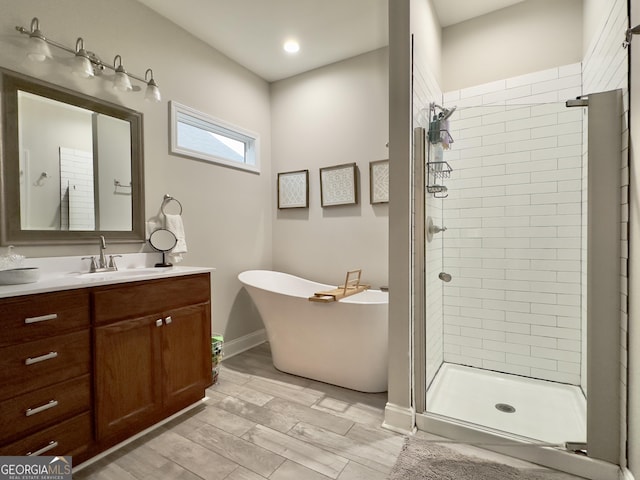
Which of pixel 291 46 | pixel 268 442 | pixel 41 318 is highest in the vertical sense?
pixel 291 46

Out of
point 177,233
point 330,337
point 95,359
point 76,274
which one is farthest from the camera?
point 177,233

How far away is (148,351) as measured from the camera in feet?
5.69

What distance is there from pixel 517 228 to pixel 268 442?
7.45 ft

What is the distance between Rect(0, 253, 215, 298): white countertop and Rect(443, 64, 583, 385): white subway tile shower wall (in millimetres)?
2090

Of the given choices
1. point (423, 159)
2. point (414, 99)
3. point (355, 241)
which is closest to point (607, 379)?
point (423, 159)

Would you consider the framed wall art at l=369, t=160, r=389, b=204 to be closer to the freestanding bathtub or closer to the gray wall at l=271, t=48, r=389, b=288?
the gray wall at l=271, t=48, r=389, b=288

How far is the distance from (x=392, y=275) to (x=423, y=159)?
0.72 metres

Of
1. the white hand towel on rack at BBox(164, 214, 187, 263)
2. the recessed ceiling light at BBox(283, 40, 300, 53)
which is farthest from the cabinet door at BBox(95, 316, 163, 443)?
the recessed ceiling light at BBox(283, 40, 300, 53)

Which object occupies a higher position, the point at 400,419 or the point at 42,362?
the point at 42,362

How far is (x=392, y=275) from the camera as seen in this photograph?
185 centimetres

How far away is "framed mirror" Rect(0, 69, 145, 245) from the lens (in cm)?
168

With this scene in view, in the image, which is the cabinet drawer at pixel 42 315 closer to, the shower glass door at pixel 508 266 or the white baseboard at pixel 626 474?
the shower glass door at pixel 508 266

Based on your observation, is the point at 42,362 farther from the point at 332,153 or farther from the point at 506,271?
the point at 506,271

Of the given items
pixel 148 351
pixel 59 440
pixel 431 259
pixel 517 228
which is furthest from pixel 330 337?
pixel 517 228
